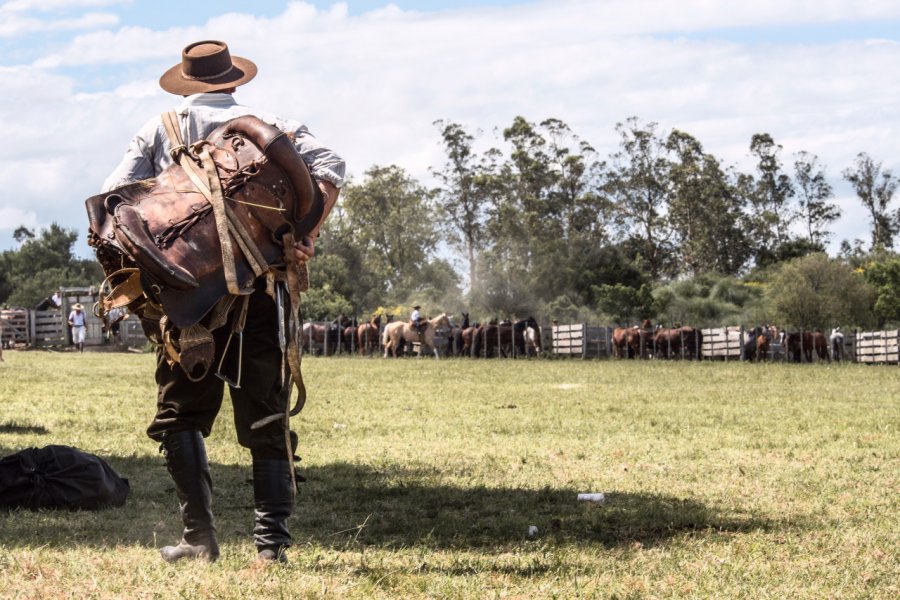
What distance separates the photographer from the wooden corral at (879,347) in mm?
39188

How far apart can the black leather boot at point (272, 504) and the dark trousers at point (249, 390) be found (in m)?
0.05

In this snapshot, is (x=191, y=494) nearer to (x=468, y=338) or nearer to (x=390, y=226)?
(x=468, y=338)

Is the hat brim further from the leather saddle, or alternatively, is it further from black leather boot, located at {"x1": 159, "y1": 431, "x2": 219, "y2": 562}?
black leather boot, located at {"x1": 159, "y1": 431, "x2": 219, "y2": 562}

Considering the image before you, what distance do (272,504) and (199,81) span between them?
5.94 ft

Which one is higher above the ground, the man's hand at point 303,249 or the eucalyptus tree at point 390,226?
the eucalyptus tree at point 390,226

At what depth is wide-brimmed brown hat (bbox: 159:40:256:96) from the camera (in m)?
5.30

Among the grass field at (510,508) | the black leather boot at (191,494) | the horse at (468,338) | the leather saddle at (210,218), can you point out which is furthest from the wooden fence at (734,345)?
the leather saddle at (210,218)

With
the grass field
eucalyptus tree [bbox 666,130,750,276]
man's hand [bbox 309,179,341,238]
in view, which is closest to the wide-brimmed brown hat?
man's hand [bbox 309,179,341,238]

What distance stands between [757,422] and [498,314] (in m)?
49.4

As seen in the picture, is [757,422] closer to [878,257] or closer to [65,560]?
[65,560]

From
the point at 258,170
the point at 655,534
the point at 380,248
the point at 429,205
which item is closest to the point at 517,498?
the point at 655,534

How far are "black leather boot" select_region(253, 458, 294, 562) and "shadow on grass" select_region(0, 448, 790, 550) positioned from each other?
0.71 meters

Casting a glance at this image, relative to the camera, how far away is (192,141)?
5160mm

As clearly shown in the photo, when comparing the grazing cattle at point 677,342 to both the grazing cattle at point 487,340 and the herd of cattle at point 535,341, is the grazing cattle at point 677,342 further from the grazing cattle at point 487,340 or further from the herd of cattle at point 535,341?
the grazing cattle at point 487,340
